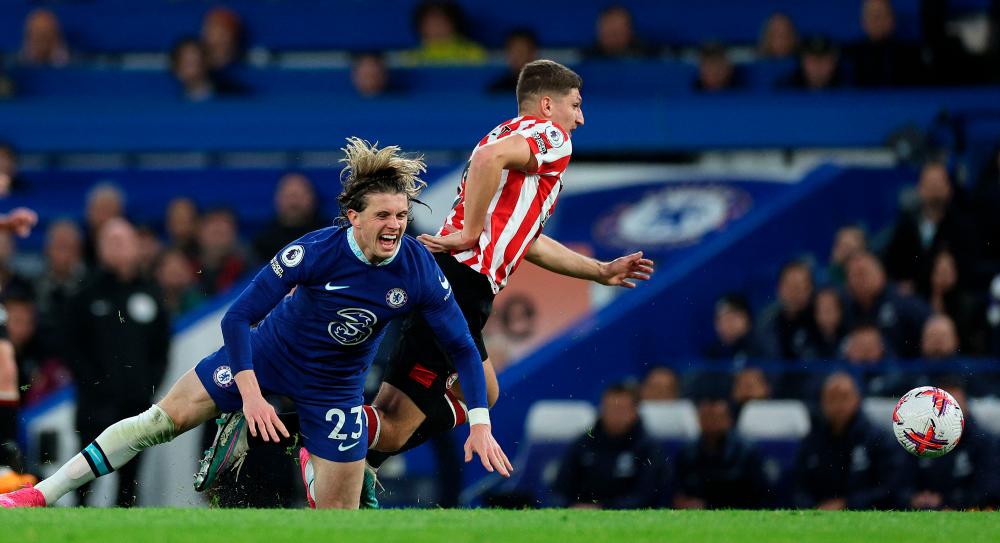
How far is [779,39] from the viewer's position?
13273mm

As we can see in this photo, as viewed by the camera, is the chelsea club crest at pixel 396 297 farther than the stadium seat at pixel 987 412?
No

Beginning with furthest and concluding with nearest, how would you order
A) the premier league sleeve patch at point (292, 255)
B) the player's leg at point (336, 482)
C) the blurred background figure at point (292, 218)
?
1. the blurred background figure at point (292, 218)
2. the player's leg at point (336, 482)
3. the premier league sleeve patch at point (292, 255)

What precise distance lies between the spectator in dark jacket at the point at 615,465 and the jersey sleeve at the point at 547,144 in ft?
8.24

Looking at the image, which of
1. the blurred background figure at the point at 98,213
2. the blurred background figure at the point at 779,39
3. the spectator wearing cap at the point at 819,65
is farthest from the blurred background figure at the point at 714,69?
the blurred background figure at the point at 98,213

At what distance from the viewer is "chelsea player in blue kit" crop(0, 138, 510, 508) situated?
6801mm

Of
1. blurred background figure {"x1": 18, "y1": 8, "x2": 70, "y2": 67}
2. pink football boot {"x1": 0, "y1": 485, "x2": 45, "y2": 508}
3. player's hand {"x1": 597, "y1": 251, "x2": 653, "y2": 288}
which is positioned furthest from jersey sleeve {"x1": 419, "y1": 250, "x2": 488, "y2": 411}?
blurred background figure {"x1": 18, "y1": 8, "x2": 70, "y2": 67}

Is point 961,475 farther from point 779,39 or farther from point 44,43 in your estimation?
point 44,43

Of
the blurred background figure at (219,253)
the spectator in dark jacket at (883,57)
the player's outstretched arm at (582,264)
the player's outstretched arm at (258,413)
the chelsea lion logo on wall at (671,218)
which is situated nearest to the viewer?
the player's outstretched arm at (258,413)

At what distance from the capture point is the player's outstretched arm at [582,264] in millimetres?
7914

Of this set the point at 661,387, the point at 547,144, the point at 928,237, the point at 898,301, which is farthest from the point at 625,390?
the point at 928,237

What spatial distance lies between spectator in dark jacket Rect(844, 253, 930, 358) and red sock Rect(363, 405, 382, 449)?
3.75 m

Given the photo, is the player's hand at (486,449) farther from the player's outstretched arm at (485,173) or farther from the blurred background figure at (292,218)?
the blurred background figure at (292,218)

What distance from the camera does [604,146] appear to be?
12750mm

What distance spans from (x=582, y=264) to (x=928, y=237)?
12.8ft
